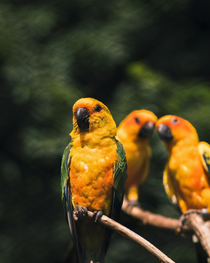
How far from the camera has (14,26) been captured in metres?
2.57

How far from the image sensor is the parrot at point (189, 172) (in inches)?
60.2

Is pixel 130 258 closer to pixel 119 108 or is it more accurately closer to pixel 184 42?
pixel 119 108

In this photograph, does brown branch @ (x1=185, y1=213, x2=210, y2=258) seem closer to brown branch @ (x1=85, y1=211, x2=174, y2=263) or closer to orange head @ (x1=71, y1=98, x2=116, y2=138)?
brown branch @ (x1=85, y1=211, x2=174, y2=263)

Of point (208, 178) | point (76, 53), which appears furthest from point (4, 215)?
point (208, 178)

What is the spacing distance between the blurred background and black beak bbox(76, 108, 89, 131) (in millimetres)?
1506

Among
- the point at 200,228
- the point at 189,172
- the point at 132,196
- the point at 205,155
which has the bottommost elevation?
the point at 132,196

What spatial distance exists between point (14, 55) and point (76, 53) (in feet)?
1.70

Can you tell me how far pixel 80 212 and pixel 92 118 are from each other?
25 centimetres

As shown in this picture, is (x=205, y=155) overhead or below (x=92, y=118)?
below

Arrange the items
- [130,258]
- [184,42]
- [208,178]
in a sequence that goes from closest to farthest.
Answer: [208,178] → [130,258] → [184,42]

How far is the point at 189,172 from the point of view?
1.53 meters

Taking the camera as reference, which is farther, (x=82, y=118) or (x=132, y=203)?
(x=132, y=203)

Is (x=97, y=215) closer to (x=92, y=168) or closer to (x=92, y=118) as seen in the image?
(x=92, y=168)

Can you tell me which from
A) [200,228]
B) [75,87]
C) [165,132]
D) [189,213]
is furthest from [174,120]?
[75,87]
